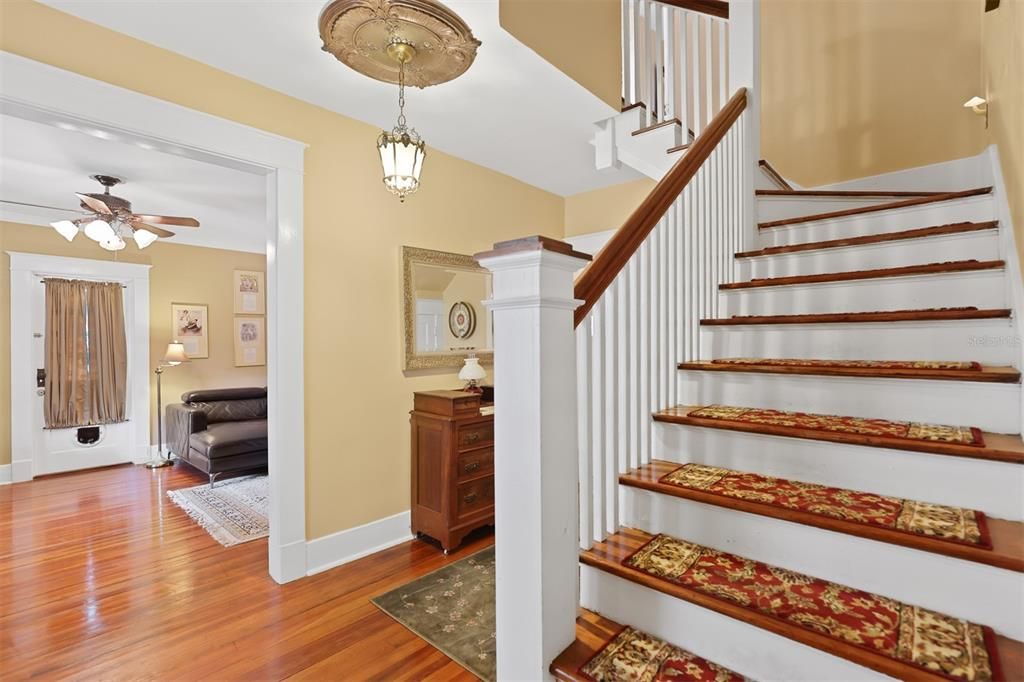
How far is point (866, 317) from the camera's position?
1.66 m

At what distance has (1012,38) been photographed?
156 centimetres

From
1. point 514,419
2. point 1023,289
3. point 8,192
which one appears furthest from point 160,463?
point 1023,289

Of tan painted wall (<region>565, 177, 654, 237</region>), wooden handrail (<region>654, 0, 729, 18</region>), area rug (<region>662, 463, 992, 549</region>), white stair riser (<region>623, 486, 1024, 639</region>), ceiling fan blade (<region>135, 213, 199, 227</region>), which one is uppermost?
wooden handrail (<region>654, 0, 729, 18</region>)

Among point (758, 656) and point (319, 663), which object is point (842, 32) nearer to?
point (758, 656)

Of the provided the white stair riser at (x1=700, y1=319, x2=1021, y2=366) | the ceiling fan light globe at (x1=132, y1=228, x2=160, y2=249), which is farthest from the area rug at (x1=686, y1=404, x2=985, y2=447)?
the ceiling fan light globe at (x1=132, y1=228, x2=160, y2=249)

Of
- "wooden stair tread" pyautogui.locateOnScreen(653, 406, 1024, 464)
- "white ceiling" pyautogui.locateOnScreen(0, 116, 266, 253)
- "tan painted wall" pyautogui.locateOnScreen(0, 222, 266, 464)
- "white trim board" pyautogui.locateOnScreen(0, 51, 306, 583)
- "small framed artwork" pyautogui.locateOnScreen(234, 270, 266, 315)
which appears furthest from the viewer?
"small framed artwork" pyautogui.locateOnScreen(234, 270, 266, 315)

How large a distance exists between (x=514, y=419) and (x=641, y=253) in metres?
0.73

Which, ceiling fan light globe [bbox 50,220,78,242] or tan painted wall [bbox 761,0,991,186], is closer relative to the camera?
tan painted wall [bbox 761,0,991,186]

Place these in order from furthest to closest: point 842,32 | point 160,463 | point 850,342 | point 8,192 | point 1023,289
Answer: point 160,463 < point 8,192 < point 842,32 < point 850,342 < point 1023,289

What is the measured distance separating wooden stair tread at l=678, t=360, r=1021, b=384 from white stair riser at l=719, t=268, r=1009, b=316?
0.33 meters

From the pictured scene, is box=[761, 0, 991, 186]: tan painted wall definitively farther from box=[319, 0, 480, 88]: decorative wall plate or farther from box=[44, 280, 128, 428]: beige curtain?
box=[44, 280, 128, 428]: beige curtain

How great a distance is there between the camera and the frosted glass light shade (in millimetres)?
2217

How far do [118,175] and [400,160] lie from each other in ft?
10.1

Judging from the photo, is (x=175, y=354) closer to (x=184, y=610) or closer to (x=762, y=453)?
(x=184, y=610)
